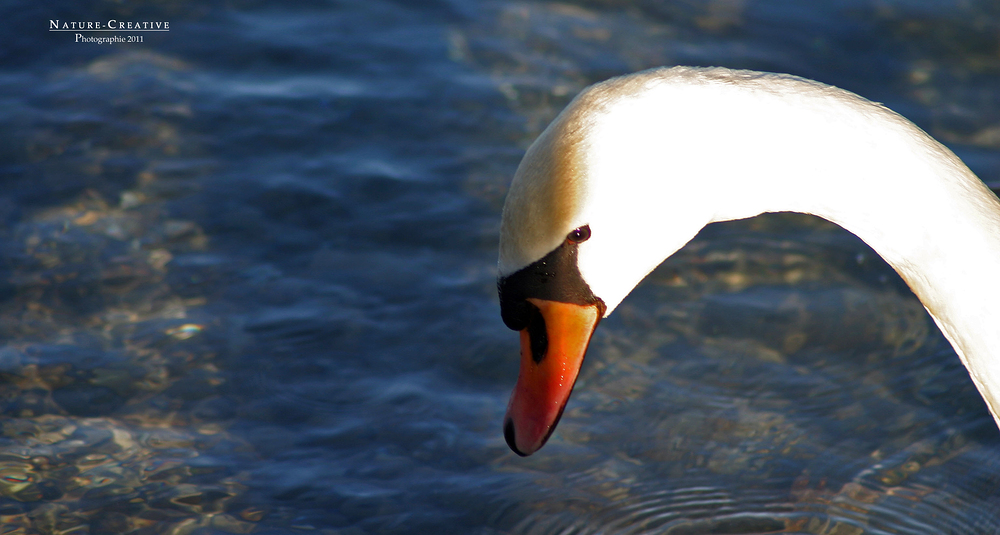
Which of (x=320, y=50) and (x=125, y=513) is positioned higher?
(x=320, y=50)

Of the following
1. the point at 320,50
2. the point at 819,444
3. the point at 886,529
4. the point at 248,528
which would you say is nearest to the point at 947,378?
the point at 819,444

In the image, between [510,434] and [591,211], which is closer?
[591,211]

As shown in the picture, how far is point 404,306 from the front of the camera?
491 centimetres

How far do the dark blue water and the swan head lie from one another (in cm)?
134

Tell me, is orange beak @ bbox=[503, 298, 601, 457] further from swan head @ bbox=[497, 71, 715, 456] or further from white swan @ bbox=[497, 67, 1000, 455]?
white swan @ bbox=[497, 67, 1000, 455]

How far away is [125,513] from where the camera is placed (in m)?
3.80

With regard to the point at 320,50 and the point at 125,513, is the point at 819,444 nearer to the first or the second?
the point at 125,513

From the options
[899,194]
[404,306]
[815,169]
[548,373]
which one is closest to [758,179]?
[815,169]

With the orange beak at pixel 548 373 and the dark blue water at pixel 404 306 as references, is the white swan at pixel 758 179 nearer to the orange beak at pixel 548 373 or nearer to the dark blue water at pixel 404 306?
the orange beak at pixel 548 373

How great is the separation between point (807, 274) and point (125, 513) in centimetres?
354

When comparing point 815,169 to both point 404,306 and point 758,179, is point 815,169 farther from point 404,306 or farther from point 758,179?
point 404,306

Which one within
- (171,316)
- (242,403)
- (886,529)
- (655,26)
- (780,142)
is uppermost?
(655,26)

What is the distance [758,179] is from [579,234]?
51cm

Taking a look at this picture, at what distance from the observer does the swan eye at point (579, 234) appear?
265 centimetres
